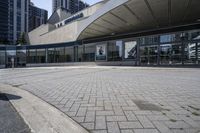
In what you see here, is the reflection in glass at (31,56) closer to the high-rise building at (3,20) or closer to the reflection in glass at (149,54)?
the reflection in glass at (149,54)

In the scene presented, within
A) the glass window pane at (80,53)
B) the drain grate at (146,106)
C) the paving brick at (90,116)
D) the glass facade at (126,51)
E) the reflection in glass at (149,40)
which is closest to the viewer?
the paving brick at (90,116)

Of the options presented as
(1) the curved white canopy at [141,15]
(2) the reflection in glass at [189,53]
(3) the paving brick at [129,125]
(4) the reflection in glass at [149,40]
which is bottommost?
(3) the paving brick at [129,125]

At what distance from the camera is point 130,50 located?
2838 centimetres

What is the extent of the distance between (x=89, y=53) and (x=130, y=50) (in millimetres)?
8841

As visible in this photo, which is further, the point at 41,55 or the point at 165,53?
the point at 41,55

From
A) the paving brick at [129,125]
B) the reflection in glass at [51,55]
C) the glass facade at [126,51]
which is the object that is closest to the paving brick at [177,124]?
the paving brick at [129,125]

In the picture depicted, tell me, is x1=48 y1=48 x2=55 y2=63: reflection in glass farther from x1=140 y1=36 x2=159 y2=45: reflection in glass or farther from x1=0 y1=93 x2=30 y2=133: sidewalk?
x1=0 y1=93 x2=30 y2=133: sidewalk

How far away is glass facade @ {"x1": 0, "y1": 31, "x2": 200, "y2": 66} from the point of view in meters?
22.8

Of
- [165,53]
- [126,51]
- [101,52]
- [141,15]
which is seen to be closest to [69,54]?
[101,52]

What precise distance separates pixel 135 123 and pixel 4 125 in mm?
2686

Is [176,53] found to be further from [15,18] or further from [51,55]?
[15,18]

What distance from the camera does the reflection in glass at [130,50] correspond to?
27938 mm

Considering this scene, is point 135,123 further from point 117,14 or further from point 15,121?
point 117,14

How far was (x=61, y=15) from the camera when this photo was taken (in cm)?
5594
